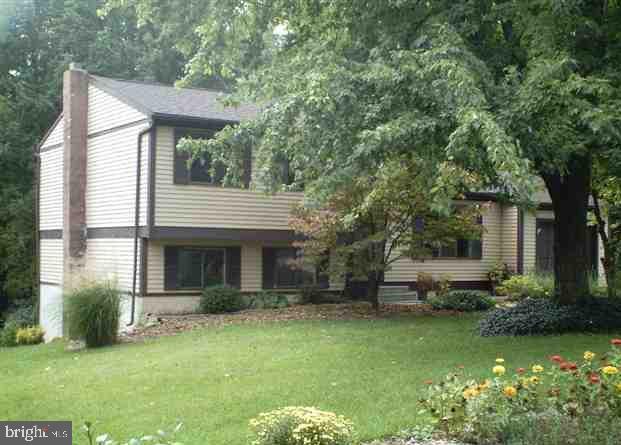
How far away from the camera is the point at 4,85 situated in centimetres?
3081

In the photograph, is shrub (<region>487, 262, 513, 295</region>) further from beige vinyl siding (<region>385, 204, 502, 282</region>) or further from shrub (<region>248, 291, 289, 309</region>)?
shrub (<region>248, 291, 289, 309</region>)

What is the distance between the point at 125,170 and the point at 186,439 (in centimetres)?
1414

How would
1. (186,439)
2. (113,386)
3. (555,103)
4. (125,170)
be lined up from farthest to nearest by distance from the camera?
1. (125,170)
2. (113,386)
3. (555,103)
4. (186,439)

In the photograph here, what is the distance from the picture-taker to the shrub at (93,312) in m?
14.5

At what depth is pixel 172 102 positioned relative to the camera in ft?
66.9

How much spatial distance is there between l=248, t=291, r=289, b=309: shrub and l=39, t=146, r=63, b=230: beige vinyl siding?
7.89 metres

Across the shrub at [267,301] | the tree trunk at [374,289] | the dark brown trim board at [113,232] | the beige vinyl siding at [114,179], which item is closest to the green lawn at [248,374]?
the tree trunk at [374,289]

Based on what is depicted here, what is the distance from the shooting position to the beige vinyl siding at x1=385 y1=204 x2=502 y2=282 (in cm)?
2319

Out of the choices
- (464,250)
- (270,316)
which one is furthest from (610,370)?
(464,250)

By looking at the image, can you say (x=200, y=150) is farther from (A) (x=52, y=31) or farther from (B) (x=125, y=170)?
(A) (x=52, y=31)

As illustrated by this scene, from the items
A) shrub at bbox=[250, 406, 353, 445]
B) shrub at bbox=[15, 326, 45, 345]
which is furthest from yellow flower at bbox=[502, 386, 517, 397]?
shrub at bbox=[15, 326, 45, 345]

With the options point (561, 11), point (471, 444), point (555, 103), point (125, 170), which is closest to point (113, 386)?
point (471, 444)

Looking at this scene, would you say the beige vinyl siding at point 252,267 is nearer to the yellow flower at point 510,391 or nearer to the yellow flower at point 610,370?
the yellow flower at point 510,391

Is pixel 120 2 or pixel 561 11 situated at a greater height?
pixel 120 2
